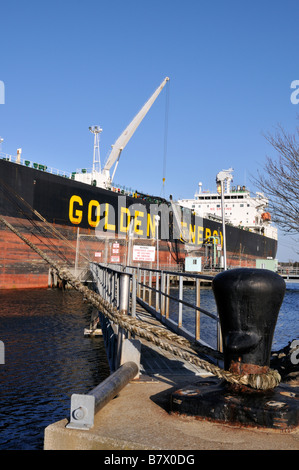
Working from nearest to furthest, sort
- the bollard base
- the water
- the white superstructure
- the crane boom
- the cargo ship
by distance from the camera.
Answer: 1. the bollard base
2. the water
3. the cargo ship
4. the crane boom
5. the white superstructure

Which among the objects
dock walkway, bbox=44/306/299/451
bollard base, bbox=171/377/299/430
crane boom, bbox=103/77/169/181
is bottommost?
dock walkway, bbox=44/306/299/451

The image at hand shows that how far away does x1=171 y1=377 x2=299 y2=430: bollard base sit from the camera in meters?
3.01

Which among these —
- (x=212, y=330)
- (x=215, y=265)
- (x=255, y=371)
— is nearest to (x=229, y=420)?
(x=255, y=371)

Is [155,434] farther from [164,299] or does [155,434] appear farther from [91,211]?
[91,211]

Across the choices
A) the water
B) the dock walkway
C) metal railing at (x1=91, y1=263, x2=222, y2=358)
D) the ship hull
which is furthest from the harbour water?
the ship hull

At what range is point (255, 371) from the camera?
11.1 feet

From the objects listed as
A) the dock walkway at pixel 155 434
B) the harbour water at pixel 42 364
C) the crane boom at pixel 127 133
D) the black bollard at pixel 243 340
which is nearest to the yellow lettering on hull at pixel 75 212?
the harbour water at pixel 42 364

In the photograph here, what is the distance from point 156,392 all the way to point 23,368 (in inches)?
291

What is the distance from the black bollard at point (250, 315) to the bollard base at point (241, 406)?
215 mm

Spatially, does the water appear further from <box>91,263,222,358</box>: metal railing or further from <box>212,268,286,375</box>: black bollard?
<box>212,268,286,375</box>: black bollard

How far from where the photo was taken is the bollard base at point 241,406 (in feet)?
9.86

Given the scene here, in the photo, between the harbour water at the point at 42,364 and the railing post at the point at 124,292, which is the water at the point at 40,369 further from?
the railing post at the point at 124,292
